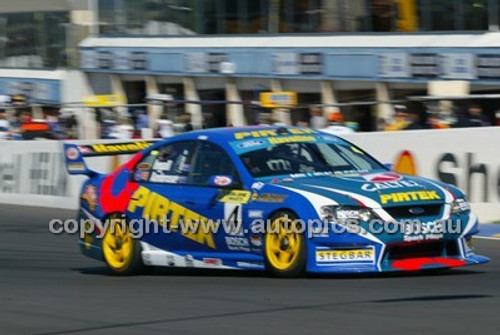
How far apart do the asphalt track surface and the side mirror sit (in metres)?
0.79

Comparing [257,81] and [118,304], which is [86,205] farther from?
[257,81]

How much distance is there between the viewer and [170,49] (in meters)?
33.7

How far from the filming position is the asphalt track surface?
24.4 ft

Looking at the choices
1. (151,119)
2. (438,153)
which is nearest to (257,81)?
(151,119)

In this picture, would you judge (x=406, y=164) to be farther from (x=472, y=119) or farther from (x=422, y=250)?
(x=422, y=250)

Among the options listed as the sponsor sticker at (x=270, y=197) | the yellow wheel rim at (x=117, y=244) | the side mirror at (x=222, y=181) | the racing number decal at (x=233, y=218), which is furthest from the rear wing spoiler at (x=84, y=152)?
the sponsor sticker at (x=270, y=197)

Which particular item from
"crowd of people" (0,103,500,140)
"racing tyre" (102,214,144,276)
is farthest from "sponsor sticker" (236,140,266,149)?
"crowd of people" (0,103,500,140)

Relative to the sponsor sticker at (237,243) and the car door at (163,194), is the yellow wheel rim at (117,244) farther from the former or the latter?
the sponsor sticker at (237,243)

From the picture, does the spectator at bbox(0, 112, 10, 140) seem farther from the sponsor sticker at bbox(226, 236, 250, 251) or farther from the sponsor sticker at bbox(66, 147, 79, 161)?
the sponsor sticker at bbox(226, 236, 250, 251)

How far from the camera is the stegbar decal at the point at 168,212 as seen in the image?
10.6 m

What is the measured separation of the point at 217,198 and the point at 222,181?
7.4 inches

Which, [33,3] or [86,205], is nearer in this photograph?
[86,205]

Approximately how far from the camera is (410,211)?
31.8 ft

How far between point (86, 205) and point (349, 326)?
5.11 metres
